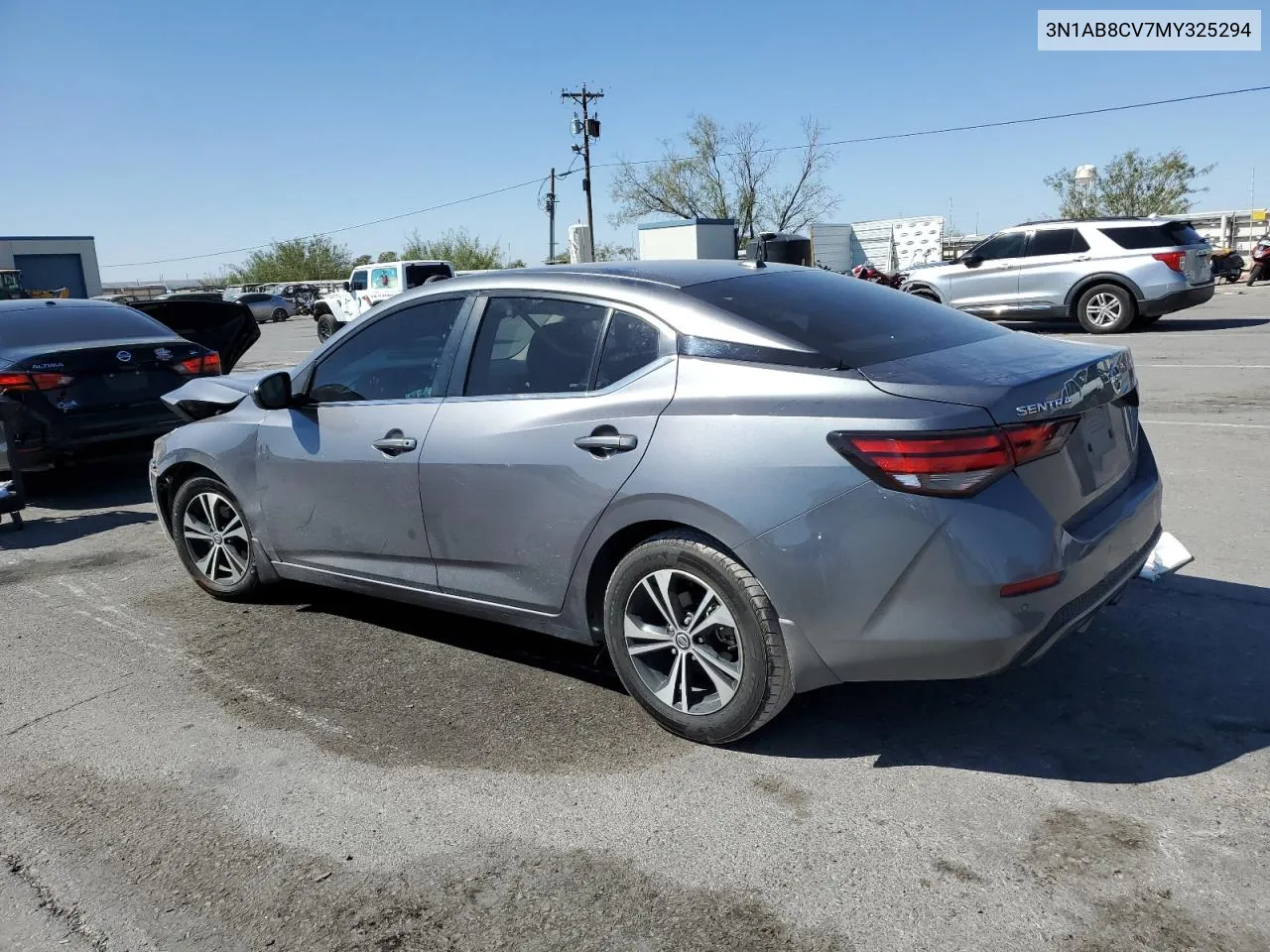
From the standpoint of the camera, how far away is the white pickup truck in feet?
94.7

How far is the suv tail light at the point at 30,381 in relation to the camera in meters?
7.72

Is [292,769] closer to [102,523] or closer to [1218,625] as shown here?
[1218,625]

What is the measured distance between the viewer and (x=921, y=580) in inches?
117

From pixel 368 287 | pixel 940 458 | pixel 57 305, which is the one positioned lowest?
pixel 940 458

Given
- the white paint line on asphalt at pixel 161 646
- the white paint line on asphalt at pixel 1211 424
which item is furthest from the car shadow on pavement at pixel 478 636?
the white paint line on asphalt at pixel 1211 424

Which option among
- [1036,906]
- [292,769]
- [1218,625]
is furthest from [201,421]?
[1218,625]

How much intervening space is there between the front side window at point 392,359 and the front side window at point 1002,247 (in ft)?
46.2

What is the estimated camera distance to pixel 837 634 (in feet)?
10.2

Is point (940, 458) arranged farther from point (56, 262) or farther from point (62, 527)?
point (56, 262)

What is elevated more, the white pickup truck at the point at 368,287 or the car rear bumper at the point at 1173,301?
the white pickup truck at the point at 368,287

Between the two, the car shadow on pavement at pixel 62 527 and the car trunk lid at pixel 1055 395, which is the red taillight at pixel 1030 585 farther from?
the car shadow on pavement at pixel 62 527

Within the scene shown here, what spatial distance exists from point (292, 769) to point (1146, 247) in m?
15.3

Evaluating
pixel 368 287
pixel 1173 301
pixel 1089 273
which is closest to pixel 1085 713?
pixel 1173 301

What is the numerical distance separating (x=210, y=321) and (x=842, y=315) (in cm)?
776
